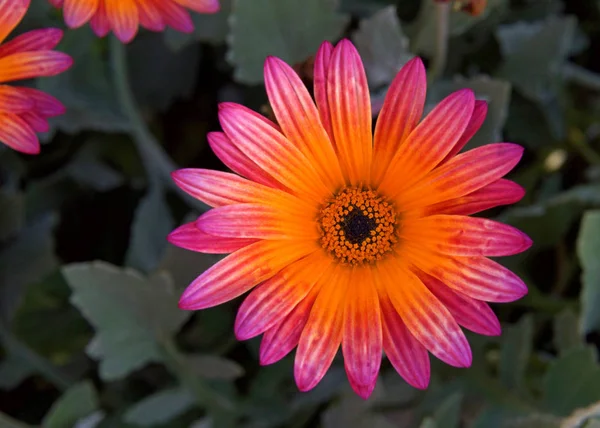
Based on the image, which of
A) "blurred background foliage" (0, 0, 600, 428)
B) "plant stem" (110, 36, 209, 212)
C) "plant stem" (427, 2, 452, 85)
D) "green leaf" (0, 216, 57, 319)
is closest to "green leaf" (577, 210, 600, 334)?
"blurred background foliage" (0, 0, 600, 428)

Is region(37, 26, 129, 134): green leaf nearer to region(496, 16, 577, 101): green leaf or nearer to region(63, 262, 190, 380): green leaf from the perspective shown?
region(63, 262, 190, 380): green leaf

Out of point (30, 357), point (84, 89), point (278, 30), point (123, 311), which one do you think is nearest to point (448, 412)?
point (123, 311)

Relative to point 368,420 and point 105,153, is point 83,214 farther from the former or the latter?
point 368,420

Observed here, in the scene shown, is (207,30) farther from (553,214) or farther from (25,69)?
(553,214)

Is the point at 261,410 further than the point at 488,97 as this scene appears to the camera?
Yes

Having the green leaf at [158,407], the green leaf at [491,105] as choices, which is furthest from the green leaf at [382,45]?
the green leaf at [158,407]

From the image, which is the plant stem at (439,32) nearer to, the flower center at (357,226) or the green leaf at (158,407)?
the flower center at (357,226)

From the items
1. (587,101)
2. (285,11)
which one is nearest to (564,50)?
(587,101)
